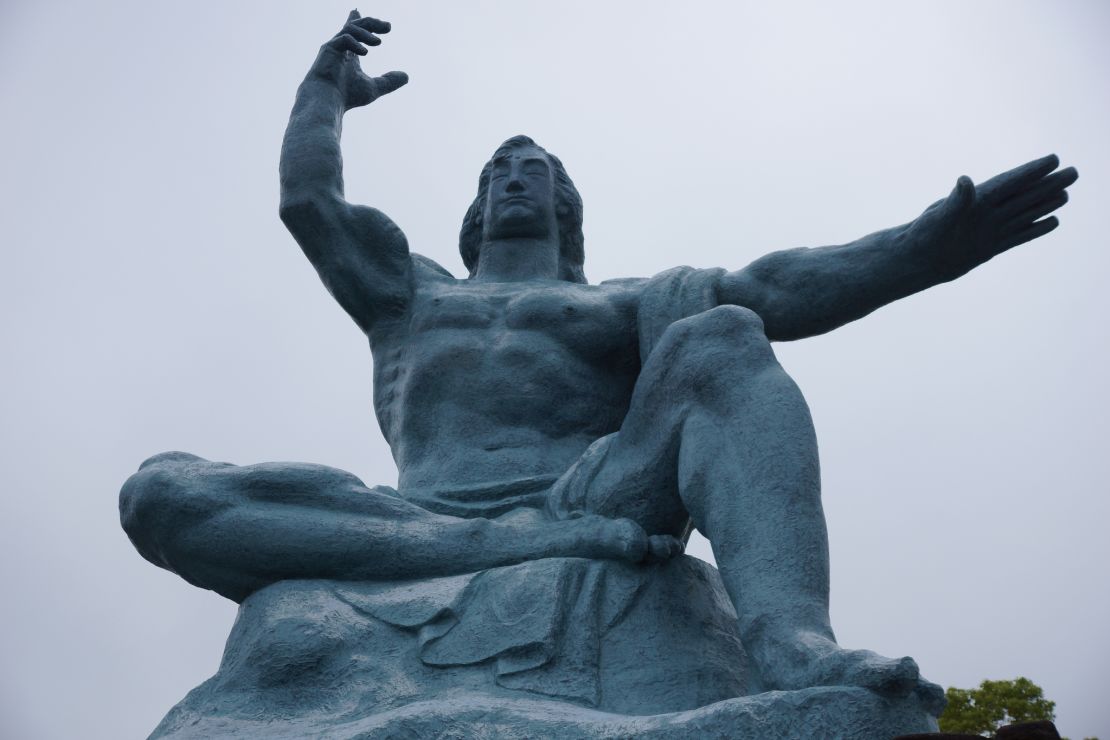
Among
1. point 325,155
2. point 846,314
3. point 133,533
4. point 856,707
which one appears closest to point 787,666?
point 856,707

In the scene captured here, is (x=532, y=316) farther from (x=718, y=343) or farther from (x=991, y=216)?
(x=991, y=216)

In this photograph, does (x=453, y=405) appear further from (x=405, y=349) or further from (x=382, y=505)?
(x=382, y=505)

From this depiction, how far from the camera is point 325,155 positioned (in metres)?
7.14

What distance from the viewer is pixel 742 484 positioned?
5.19 meters

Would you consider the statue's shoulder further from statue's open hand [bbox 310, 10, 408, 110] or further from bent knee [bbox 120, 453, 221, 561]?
bent knee [bbox 120, 453, 221, 561]

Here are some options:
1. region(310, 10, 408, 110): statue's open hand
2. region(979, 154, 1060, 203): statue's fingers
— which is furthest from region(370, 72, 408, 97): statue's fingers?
region(979, 154, 1060, 203): statue's fingers

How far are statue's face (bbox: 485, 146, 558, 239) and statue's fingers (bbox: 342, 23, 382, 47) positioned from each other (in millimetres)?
934

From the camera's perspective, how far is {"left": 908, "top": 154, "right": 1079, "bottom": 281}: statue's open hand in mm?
5926

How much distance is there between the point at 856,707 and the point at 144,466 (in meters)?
3.00

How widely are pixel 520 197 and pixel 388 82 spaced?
0.94 meters

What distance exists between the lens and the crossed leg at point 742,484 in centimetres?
471

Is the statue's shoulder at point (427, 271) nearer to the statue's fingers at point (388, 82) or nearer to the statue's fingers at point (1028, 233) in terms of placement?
the statue's fingers at point (388, 82)

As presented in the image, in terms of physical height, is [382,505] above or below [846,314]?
below

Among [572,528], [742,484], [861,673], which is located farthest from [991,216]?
[861,673]
